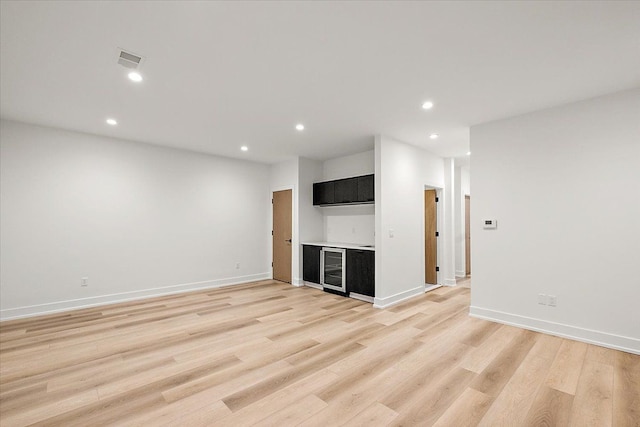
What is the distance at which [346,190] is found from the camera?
550 centimetres

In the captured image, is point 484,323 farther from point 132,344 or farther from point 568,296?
point 132,344

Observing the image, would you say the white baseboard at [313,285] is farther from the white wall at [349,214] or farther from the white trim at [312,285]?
the white wall at [349,214]

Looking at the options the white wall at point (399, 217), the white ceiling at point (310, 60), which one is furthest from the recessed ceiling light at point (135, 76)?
the white wall at point (399, 217)

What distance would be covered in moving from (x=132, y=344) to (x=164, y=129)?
304cm

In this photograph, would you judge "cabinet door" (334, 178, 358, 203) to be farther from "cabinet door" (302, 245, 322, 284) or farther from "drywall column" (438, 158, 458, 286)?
"drywall column" (438, 158, 458, 286)

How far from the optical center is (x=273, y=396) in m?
2.17

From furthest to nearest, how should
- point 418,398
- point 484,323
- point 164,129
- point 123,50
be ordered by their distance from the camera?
point 164,129 → point 484,323 → point 123,50 → point 418,398

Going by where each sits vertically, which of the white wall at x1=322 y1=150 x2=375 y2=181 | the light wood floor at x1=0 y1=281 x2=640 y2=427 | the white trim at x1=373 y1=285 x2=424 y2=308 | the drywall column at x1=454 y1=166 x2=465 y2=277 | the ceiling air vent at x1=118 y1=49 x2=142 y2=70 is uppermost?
the ceiling air vent at x1=118 y1=49 x2=142 y2=70

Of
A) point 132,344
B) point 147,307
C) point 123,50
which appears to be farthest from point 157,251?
point 123,50

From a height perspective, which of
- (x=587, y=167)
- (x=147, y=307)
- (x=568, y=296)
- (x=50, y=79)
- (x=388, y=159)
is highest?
(x=50, y=79)

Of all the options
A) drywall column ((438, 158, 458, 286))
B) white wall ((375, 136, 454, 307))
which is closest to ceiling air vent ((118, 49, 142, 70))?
white wall ((375, 136, 454, 307))

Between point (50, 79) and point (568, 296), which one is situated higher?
point (50, 79)

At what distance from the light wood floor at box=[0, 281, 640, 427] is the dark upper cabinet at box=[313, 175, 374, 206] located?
2.12m

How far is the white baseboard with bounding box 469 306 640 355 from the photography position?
2924 millimetres
